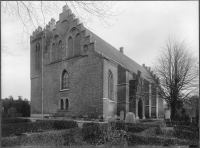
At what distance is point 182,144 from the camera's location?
890 cm

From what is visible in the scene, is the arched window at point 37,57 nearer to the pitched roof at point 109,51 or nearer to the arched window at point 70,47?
the arched window at point 70,47

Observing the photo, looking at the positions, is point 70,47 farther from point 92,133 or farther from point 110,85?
point 92,133

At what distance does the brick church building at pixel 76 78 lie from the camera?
2266 centimetres

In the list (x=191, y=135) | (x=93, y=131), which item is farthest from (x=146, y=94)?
(x=93, y=131)

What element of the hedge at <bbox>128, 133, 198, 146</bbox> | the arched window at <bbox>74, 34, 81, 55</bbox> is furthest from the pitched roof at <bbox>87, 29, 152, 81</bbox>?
the hedge at <bbox>128, 133, 198, 146</bbox>

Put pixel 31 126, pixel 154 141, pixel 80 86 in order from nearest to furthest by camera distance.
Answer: pixel 154 141, pixel 31 126, pixel 80 86

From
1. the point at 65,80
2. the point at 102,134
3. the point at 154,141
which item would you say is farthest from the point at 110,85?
the point at 154,141

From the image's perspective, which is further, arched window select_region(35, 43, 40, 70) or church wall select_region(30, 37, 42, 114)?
arched window select_region(35, 43, 40, 70)

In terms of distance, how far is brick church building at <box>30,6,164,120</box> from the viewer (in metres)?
22.7

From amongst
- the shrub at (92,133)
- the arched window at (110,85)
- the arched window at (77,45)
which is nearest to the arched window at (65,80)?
the arched window at (77,45)

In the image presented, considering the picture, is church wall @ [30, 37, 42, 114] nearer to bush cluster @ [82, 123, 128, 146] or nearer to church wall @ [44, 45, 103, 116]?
church wall @ [44, 45, 103, 116]

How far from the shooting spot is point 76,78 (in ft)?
79.6

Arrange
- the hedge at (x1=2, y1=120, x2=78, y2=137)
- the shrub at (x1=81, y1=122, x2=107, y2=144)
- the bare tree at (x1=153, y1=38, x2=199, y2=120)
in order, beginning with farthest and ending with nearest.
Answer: the bare tree at (x1=153, y1=38, x2=199, y2=120) → the hedge at (x1=2, y1=120, x2=78, y2=137) → the shrub at (x1=81, y1=122, x2=107, y2=144)

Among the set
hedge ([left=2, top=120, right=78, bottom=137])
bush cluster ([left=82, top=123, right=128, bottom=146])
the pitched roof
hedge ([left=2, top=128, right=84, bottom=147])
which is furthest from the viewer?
the pitched roof
